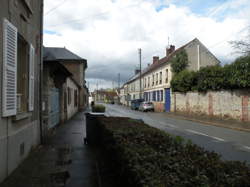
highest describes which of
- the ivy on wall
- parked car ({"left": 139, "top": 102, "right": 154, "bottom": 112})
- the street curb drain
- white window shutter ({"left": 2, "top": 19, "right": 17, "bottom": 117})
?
the ivy on wall

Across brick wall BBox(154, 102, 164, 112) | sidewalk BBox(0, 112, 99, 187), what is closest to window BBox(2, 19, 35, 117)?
sidewalk BBox(0, 112, 99, 187)

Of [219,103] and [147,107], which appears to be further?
[147,107]

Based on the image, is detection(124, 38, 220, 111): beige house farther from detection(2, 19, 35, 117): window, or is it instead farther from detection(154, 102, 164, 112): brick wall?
detection(2, 19, 35, 117): window

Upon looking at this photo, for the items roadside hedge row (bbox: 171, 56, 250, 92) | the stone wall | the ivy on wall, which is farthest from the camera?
the ivy on wall

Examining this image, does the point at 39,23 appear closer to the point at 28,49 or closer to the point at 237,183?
the point at 28,49

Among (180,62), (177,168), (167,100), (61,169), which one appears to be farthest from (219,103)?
(177,168)

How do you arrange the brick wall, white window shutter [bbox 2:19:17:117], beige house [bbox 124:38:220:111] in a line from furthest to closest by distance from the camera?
1. the brick wall
2. beige house [bbox 124:38:220:111]
3. white window shutter [bbox 2:19:17:117]

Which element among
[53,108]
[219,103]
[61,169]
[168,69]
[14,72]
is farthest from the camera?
[168,69]

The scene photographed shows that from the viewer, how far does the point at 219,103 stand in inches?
773

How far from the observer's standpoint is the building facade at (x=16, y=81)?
15.3 feet

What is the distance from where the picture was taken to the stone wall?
16.9 meters

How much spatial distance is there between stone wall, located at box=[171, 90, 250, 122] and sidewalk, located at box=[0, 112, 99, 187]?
12886mm

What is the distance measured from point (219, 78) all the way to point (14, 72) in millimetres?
17194

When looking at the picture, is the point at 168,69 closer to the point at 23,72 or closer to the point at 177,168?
the point at 23,72
